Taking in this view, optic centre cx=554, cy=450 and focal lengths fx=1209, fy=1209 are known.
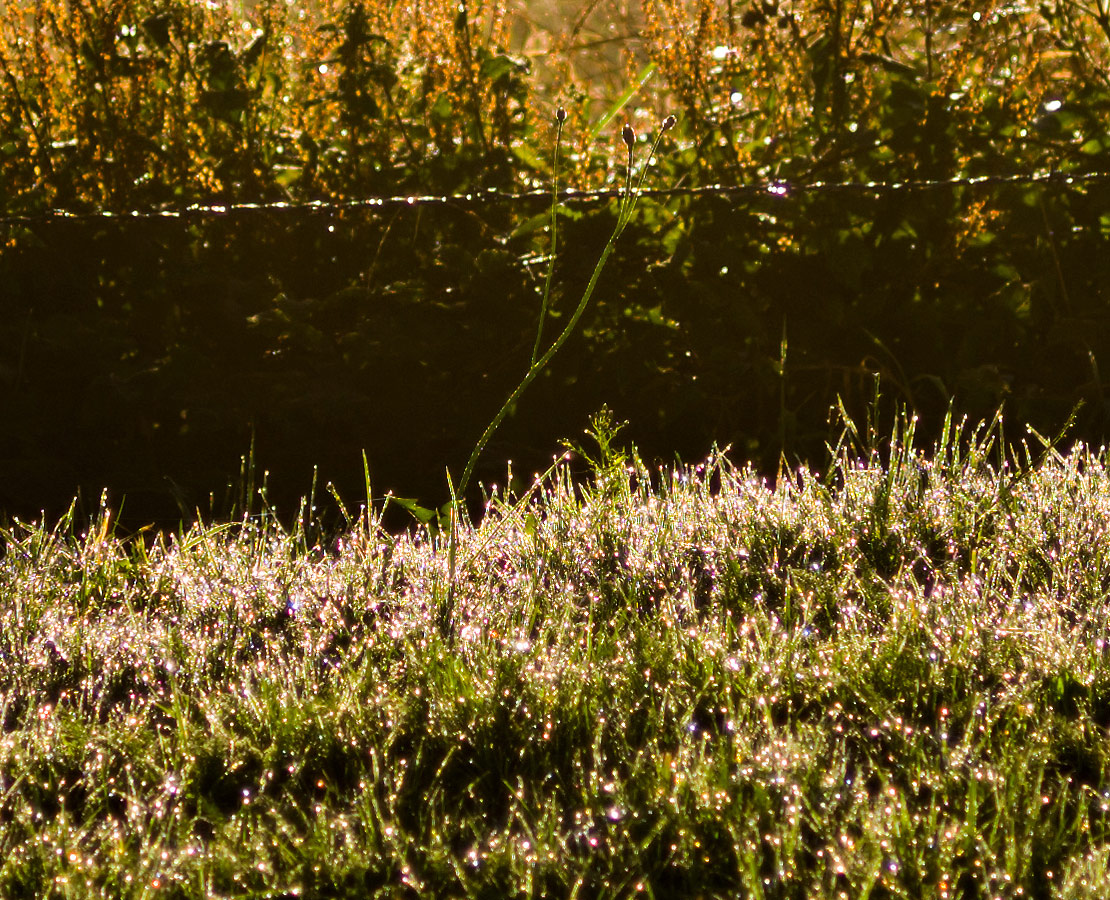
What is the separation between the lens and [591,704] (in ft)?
5.58

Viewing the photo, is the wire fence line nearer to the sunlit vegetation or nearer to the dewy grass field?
the sunlit vegetation

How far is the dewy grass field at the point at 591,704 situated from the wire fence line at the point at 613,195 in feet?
2.56

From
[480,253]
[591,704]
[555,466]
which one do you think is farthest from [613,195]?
[591,704]

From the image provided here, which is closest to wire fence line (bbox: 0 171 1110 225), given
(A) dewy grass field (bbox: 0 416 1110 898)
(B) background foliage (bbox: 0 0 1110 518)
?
(B) background foliage (bbox: 0 0 1110 518)

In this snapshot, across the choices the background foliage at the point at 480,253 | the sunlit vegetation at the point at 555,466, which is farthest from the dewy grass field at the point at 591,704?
the background foliage at the point at 480,253

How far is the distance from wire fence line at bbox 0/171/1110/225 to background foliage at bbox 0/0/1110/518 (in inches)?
1.1

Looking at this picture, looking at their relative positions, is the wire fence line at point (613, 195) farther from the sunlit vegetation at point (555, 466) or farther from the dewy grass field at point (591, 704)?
the dewy grass field at point (591, 704)

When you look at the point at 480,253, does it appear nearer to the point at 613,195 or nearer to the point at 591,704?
the point at 613,195

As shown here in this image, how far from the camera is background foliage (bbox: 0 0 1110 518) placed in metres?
3.08

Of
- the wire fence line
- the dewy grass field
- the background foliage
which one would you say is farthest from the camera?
the background foliage

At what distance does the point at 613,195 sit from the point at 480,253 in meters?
0.43

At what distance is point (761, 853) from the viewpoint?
139 cm

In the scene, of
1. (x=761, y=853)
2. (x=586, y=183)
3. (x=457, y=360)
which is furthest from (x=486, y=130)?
(x=761, y=853)

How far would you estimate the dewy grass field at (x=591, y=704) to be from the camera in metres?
1.40
